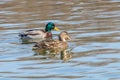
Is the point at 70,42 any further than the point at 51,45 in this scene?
Yes

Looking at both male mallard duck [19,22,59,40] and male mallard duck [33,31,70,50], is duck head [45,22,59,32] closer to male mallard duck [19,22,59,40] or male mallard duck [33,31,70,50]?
male mallard duck [19,22,59,40]

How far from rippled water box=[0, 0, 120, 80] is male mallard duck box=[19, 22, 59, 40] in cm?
33

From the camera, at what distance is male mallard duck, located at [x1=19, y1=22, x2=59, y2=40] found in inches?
762

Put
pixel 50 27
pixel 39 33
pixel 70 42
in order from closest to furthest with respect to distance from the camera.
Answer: pixel 70 42 → pixel 39 33 → pixel 50 27

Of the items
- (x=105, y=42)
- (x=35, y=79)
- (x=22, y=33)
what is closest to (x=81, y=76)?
(x=35, y=79)

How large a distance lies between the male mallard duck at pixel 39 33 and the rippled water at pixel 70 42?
0.33 meters

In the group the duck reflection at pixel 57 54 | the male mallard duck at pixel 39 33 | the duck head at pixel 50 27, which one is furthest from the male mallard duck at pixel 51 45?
the duck head at pixel 50 27

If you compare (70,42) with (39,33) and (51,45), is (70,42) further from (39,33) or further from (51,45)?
(39,33)

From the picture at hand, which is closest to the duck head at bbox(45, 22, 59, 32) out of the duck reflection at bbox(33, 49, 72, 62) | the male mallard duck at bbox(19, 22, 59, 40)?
the male mallard duck at bbox(19, 22, 59, 40)

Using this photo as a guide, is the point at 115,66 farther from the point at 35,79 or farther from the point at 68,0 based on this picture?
the point at 68,0

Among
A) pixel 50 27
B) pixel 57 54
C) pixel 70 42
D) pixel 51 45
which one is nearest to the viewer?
pixel 57 54

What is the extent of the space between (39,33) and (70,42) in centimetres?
173

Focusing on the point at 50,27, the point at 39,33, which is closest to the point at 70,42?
the point at 39,33

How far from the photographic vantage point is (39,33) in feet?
64.7
